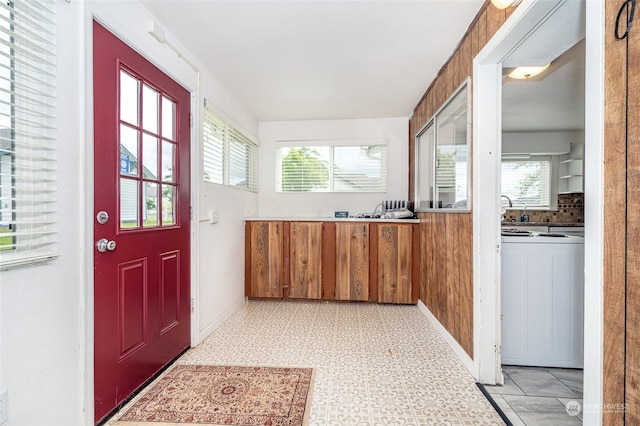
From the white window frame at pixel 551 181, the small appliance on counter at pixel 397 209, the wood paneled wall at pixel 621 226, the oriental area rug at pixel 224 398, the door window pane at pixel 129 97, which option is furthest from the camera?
the white window frame at pixel 551 181

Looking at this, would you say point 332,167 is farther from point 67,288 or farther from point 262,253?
point 67,288

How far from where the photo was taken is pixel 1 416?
3.49 feet

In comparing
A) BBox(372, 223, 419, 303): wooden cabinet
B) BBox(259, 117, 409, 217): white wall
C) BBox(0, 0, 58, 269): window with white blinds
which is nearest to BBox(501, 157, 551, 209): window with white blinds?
BBox(259, 117, 409, 217): white wall

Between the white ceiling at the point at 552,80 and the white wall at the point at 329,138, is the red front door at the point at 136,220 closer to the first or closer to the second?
the white wall at the point at 329,138

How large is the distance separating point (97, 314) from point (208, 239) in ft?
3.81

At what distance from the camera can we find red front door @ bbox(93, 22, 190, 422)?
4.87ft

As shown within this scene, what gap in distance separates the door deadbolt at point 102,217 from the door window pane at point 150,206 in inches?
11.9

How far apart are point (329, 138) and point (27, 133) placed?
10.7ft

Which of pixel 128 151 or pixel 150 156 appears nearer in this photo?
pixel 128 151

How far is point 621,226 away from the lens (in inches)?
35.6

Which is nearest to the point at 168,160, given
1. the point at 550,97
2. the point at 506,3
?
the point at 506,3

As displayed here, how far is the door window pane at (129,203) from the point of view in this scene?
163cm

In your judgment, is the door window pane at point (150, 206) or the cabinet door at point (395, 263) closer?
the door window pane at point (150, 206)

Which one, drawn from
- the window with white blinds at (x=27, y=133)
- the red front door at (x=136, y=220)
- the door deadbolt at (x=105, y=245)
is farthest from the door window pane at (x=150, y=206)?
the window with white blinds at (x=27, y=133)
